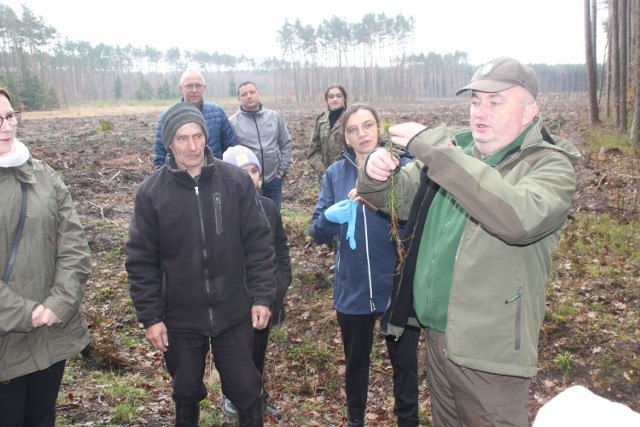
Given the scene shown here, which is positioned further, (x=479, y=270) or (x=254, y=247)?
(x=254, y=247)

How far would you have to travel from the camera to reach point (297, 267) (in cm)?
757

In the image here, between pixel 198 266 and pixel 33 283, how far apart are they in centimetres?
94

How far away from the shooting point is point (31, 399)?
310cm

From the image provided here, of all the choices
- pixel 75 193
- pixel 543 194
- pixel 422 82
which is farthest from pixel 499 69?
pixel 422 82

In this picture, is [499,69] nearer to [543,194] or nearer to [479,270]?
[543,194]

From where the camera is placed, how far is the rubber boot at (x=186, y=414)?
3.54 m

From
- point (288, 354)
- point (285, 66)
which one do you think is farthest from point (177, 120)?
point (285, 66)

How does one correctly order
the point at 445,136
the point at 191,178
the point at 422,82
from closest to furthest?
the point at 445,136, the point at 191,178, the point at 422,82

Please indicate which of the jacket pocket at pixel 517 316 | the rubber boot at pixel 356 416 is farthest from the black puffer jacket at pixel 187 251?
the jacket pocket at pixel 517 316

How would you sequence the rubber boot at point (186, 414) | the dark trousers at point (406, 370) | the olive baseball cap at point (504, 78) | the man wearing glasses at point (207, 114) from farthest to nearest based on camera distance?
the man wearing glasses at point (207, 114) < the dark trousers at point (406, 370) < the rubber boot at point (186, 414) < the olive baseball cap at point (504, 78)

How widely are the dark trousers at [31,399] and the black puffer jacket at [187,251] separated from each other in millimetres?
619

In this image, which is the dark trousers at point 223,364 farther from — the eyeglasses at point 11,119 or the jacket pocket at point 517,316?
the jacket pocket at point 517,316

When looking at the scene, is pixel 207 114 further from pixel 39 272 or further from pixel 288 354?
pixel 39 272

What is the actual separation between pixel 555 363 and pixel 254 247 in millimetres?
3547
